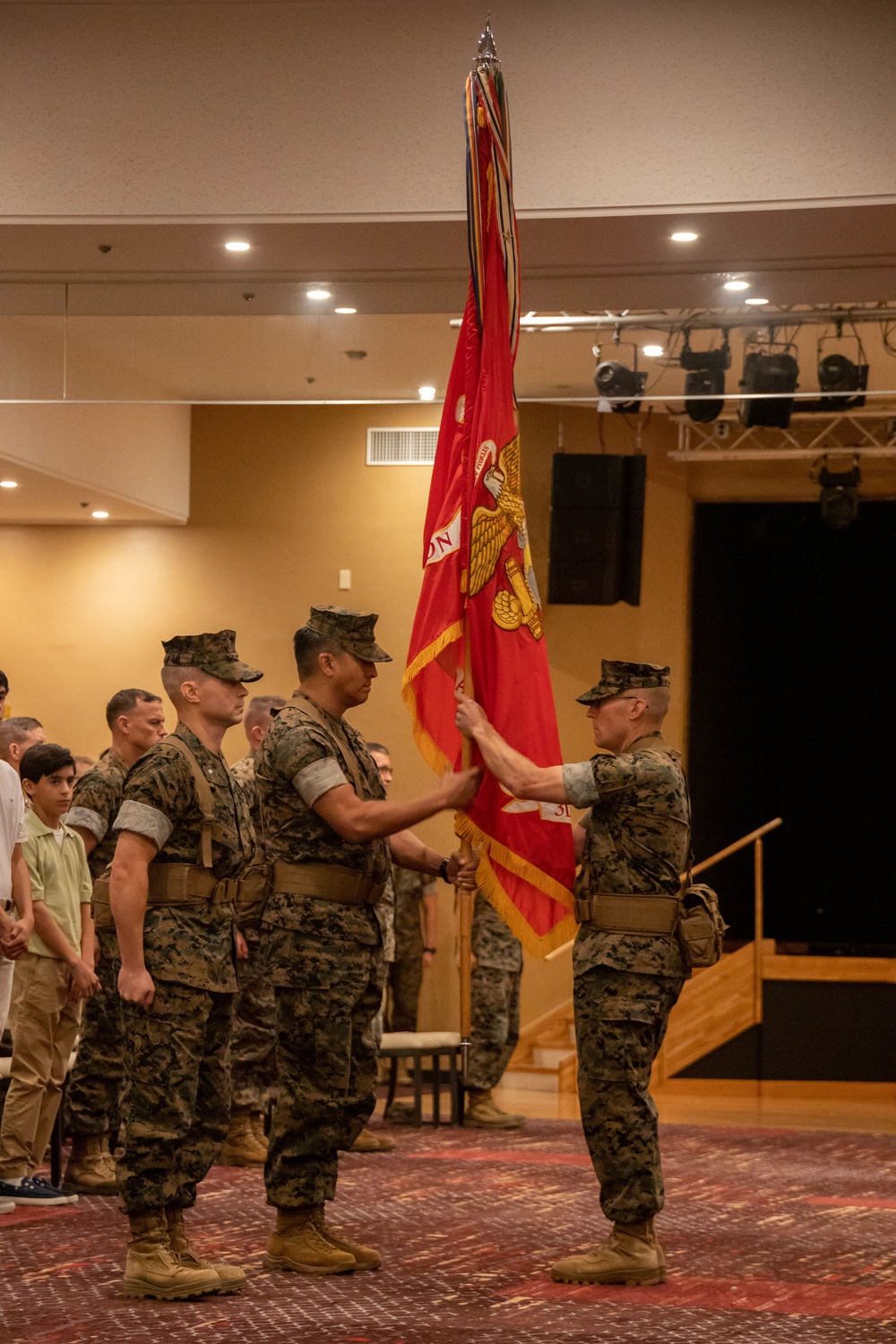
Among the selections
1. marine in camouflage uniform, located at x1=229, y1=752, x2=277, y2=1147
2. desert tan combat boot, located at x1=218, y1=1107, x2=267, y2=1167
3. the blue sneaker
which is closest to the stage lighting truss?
marine in camouflage uniform, located at x1=229, y1=752, x2=277, y2=1147

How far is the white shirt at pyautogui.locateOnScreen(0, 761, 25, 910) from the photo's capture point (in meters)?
5.05

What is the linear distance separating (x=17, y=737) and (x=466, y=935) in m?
3.48

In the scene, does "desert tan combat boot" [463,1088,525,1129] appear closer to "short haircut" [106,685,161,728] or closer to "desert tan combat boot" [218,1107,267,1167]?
"desert tan combat boot" [218,1107,267,1167]

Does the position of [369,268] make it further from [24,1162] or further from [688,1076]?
[688,1076]

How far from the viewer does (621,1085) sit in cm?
415

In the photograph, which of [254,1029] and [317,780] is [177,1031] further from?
[254,1029]

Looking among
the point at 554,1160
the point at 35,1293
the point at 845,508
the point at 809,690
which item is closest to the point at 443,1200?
the point at 554,1160

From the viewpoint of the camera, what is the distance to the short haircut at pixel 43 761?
5410mm

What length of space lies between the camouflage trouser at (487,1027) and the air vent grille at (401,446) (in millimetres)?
3145

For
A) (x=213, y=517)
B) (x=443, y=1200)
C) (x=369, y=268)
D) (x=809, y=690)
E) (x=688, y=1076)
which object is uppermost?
(x=369, y=268)

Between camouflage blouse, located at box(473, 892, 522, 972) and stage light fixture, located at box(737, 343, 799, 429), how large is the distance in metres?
2.77

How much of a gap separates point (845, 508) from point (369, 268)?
543cm

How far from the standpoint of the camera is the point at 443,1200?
5.49 m

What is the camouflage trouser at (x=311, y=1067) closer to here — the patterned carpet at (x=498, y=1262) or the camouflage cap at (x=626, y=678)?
the patterned carpet at (x=498, y=1262)
